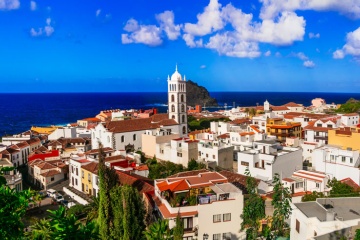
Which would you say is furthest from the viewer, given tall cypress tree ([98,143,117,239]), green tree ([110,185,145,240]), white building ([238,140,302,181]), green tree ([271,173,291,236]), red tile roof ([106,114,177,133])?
red tile roof ([106,114,177,133])

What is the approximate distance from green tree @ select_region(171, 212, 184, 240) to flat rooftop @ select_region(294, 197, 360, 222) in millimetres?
5318

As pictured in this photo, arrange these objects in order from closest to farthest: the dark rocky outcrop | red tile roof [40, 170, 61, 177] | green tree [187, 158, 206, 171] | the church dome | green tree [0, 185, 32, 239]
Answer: green tree [0, 185, 32, 239], green tree [187, 158, 206, 171], red tile roof [40, 170, 61, 177], the church dome, the dark rocky outcrop

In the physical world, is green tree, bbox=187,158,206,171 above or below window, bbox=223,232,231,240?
above

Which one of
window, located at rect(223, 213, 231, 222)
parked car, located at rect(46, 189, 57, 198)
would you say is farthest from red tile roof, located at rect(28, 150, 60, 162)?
window, located at rect(223, 213, 231, 222)

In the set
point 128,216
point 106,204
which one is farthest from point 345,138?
point 128,216

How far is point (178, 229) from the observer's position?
16.0 meters

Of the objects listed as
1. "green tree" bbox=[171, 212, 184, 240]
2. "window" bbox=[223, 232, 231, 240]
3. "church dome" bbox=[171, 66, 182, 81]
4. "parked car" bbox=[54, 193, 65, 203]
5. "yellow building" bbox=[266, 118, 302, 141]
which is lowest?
"parked car" bbox=[54, 193, 65, 203]

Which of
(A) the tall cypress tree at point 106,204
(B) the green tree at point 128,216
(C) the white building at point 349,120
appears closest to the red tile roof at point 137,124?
(A) the tall cypress tree at point 106,204

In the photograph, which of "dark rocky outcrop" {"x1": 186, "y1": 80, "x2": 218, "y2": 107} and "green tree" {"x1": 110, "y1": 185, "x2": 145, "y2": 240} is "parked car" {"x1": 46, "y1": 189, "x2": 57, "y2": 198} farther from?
"dark rocky outcrop" {"x1": 186, "y1": 80, "x2": 218, "y2": 107}

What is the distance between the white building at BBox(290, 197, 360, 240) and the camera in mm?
13812

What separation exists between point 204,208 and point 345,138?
23.4m

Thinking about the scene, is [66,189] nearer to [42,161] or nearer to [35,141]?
[42,161]

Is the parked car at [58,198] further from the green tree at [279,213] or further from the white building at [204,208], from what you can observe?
the green tree at [279,213]

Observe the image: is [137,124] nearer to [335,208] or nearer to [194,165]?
[194,165]
